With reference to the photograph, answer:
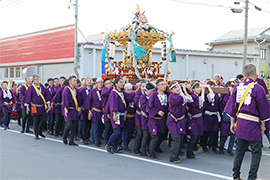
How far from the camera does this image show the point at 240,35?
32.4 meters

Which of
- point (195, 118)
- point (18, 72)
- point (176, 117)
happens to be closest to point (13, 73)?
point (18, 72)

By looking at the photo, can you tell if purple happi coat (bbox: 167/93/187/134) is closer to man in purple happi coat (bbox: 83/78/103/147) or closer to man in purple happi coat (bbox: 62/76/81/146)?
man in purple happi coat (bbox: 83/78/103/147)

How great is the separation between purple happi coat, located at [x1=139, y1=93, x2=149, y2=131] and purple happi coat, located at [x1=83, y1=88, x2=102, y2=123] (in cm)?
179

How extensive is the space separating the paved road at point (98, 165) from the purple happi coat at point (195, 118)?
661 millimetres

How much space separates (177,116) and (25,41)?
2235 centimetres

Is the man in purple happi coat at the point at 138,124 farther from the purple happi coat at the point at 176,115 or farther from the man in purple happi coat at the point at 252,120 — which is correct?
the man in purple happi coat at the point at 252,120

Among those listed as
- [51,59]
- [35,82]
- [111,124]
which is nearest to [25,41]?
[51,59]

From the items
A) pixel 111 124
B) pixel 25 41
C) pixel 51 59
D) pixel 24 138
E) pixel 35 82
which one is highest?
pixel 25 41

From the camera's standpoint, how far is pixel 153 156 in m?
7.17

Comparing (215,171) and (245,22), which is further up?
(245,22)

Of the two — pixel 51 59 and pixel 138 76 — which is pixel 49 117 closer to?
pixel 138 76

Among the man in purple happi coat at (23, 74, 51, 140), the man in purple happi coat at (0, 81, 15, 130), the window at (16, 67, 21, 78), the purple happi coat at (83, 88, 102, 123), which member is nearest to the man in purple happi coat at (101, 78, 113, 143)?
the purple happi coat at (83, 88, 102, 123)

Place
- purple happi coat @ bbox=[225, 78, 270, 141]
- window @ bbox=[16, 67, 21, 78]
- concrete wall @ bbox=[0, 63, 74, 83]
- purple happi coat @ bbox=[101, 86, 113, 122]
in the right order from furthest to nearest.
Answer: window @ bbox=[16, 67, 21, 78]
concrete wall @ bbox=[0, 63, 74, 83]
purple happi coat @ bbox=[101, 86, 113, 122]
purple happi coat @ bbox=[225, 78, 270, 141]

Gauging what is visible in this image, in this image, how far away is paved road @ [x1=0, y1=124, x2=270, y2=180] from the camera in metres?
5.79
